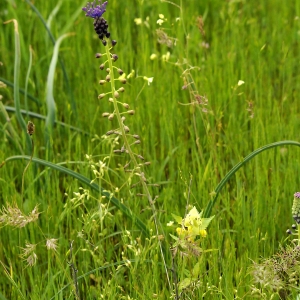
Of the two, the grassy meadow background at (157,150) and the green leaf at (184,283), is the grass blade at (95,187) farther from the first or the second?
the green leaf at (184,283)

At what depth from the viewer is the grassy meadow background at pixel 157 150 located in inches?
78.2

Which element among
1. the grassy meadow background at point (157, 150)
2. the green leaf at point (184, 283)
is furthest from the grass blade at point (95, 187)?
the green leaf at point (184, 283)

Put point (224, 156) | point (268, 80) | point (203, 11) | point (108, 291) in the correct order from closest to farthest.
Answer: point (108, 291)
point (224, 156)
point (268, 80)
point (203, 11)

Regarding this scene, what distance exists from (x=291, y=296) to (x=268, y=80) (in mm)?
1405

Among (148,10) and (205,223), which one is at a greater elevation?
(148,10)

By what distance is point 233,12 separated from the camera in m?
3.63

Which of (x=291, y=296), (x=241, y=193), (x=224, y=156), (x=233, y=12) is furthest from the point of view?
(x=233, y=12)

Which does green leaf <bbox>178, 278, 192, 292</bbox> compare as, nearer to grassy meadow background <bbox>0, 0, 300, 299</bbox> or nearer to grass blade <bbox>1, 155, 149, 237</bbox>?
grassy meadow background <bbox>0, 0, 300, 299</bbox>

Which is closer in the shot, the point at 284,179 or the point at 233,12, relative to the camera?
the point at 284,179

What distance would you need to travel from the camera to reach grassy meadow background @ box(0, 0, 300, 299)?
6.52 ft

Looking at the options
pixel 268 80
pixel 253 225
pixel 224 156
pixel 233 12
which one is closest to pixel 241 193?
pixel 253 225

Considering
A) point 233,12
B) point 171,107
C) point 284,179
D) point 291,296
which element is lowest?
point 291,296

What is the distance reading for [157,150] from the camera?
2.76 metres

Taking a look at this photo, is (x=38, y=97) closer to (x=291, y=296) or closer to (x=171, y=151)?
(x=171, y=151)
